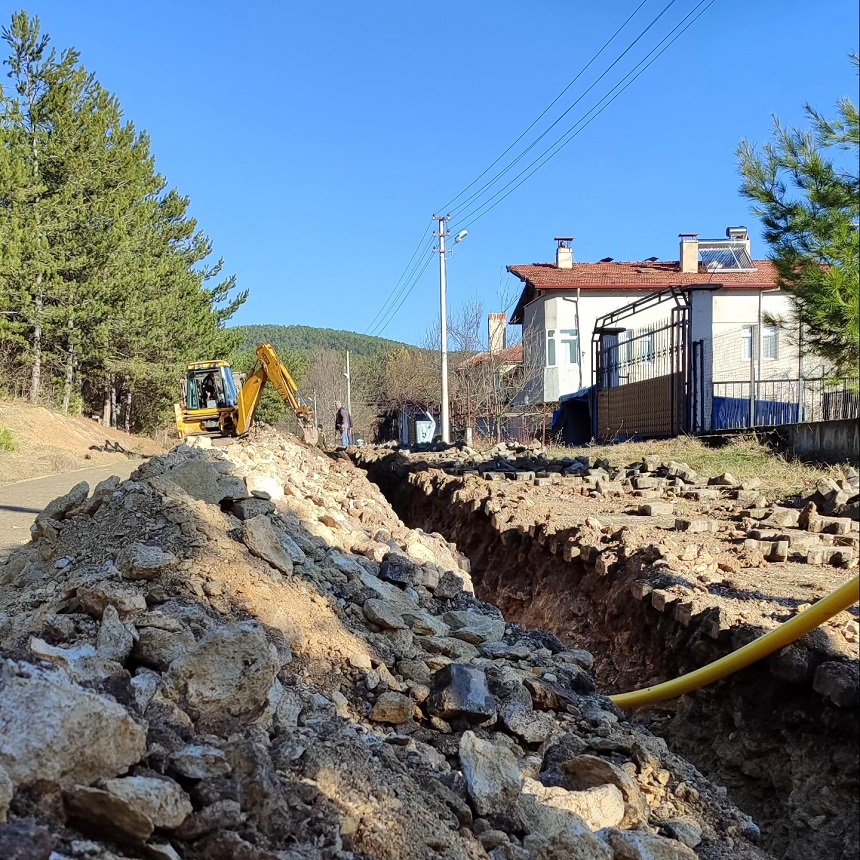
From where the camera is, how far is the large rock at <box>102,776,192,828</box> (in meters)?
2.29

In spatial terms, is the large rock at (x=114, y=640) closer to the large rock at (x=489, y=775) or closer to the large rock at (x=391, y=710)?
the large rock at (x=391, y=710)

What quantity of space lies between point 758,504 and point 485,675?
3966 millimetres

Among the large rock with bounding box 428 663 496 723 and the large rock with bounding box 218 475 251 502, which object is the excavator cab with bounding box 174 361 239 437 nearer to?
the large rock with bounding box 218 475 251 502

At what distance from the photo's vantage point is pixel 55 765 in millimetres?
2363

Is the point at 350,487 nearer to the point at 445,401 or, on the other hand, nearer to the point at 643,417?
the point at 643,417

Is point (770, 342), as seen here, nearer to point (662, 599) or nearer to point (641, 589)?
point (641, 589)

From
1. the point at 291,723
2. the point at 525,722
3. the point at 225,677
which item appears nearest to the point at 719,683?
the point at 525,722

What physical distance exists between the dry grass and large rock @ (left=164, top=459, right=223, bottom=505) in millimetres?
3915

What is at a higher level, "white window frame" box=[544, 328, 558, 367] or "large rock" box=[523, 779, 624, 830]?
"white window frame" box=[544, 328, 558, 367]

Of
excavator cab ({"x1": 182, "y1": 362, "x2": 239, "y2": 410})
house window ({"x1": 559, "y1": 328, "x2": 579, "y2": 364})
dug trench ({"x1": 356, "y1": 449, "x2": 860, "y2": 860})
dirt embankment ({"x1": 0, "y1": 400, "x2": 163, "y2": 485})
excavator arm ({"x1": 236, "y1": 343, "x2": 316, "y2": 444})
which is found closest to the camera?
dug trench ({"x1": 356, "y1": 449, "x2": 860, "y2": 860})

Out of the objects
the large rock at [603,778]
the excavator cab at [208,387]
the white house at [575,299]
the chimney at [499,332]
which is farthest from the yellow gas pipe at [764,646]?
the chimney at [499,332]

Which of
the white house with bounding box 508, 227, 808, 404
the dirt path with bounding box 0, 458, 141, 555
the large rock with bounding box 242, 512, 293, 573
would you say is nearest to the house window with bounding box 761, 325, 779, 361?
the large rock with bounding box 242, 512, 293, 573

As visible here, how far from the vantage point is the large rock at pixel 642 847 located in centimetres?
294

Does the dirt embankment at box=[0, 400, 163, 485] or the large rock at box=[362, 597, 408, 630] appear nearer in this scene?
the large rock at box=[362, 597, 408, 630]
